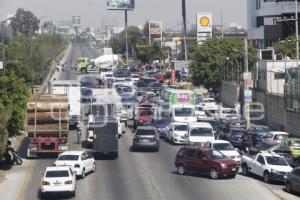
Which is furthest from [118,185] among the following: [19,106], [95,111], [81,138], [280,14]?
[280,14]

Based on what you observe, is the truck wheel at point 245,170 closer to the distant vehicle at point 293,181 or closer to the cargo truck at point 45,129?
the distant vehicle at point 293,181

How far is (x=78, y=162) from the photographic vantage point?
3497 centimetres

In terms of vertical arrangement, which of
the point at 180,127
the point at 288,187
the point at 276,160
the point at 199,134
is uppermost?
the point at 180,127

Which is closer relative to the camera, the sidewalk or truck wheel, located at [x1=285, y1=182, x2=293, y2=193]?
truck wheel, located at [x1=285, y1=182, x2=293, y2=193]

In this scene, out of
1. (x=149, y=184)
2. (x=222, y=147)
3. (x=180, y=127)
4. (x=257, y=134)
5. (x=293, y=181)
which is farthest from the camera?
(x=180, y=127)

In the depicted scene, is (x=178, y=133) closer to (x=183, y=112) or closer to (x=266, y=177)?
(x=183, y=112)

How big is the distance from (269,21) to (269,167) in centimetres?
8179

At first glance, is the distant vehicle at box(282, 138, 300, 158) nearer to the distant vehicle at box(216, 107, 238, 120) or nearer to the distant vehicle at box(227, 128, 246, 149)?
the distant vehicle at box(227, 128, 246, 149)

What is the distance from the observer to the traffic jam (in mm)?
34281

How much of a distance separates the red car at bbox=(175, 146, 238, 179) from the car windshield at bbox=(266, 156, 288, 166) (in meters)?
1.58

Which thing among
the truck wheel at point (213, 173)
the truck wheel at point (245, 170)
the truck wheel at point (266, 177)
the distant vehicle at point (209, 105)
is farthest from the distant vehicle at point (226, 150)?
the distant vehicle at point (209, 105)

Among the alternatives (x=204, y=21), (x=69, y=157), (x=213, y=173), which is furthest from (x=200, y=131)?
(x=204, y=21)

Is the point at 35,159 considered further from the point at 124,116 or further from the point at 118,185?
the point at 124,116

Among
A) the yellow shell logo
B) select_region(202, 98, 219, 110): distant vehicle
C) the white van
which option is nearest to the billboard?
the yellow shell logo
